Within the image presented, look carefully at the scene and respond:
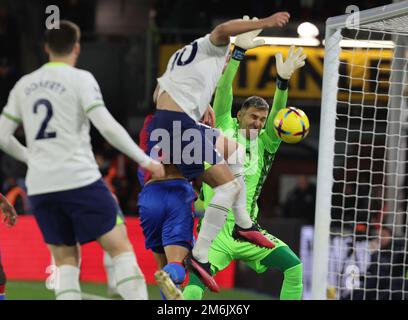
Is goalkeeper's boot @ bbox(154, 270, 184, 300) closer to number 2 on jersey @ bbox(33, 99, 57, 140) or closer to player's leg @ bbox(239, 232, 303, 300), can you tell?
number 2 on jersey @ bbox(33, 99, 57, 140)

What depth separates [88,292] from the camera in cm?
1412

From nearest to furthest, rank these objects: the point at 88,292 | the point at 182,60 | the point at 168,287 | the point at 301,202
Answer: the point at 168,287 < the point at 182,60 < the point at 88,292 < the point at 301,202

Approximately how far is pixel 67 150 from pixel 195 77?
1.43 meters

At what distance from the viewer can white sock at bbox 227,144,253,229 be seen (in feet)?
26.9

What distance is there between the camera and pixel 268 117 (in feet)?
29.9

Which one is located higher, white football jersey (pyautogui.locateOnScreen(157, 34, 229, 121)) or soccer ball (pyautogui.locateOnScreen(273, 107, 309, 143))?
white football jersey (pyautogui.locateOnScreen(157, 34, 229, 121))

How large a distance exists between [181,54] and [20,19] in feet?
44.3

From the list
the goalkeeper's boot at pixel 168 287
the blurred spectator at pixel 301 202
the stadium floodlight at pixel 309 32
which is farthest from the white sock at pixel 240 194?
the stadium floodlight at pixel 309 32

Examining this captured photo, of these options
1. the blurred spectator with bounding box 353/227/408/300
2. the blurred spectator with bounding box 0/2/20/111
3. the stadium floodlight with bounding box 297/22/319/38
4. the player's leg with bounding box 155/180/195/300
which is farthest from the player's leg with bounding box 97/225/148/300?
the blurred spectator with bounding box 0/2/20/111

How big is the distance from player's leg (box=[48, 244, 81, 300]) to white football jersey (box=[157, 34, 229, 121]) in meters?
1.45

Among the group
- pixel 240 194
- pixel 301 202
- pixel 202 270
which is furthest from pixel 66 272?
pixel 301 202

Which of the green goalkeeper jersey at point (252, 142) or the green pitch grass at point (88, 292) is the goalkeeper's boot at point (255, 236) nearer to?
the green goalkeeper jersey at point (252, 142)

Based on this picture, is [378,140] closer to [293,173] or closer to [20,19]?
[293,173]

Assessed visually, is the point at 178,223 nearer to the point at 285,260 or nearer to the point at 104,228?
the point at 285,260
